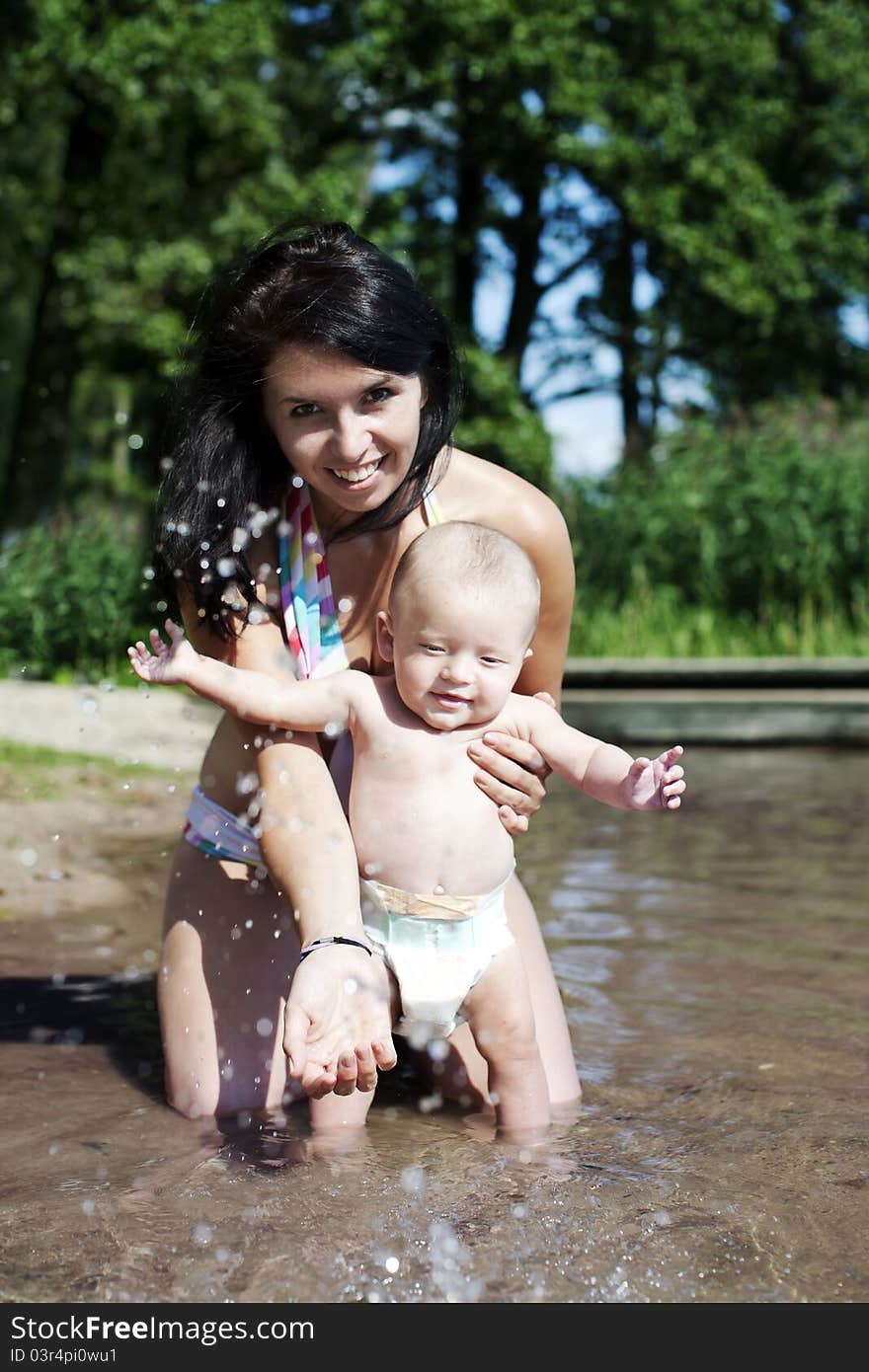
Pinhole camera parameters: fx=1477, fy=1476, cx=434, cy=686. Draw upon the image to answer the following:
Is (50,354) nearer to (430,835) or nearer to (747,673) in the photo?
(747,673)

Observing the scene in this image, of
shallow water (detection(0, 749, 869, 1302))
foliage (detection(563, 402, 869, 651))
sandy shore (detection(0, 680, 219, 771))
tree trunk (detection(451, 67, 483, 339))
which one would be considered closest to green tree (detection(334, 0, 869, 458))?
tree trunk (detection(451, 67, 483, 339))

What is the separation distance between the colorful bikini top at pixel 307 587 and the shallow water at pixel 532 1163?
35.6 inches

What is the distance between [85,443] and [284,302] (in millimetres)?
27155

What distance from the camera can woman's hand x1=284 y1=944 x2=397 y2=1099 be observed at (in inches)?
89.9

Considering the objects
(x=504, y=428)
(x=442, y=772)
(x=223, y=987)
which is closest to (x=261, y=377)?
(x=442, y=772)

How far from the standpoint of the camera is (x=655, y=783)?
2551 mm

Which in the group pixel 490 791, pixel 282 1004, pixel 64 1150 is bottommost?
pixel 64 1150

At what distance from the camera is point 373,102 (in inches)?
707

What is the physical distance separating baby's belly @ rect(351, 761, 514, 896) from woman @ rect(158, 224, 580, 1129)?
48 mm

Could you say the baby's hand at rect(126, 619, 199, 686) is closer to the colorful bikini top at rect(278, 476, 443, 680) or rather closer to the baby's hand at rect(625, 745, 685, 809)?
the colorful bikini top at rect(278, 476, 443, 680)

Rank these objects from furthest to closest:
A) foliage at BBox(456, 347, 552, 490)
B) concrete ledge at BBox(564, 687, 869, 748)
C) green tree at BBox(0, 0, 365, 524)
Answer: foliage at BBox(456, 347, 552, 490) → green tree at BBox(0, 0, 365, 524) → concrete ledge at BBox(564, 687, 869, 748)

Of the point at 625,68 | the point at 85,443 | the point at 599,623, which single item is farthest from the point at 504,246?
the point at 599,623

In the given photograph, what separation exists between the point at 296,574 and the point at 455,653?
0.50m
